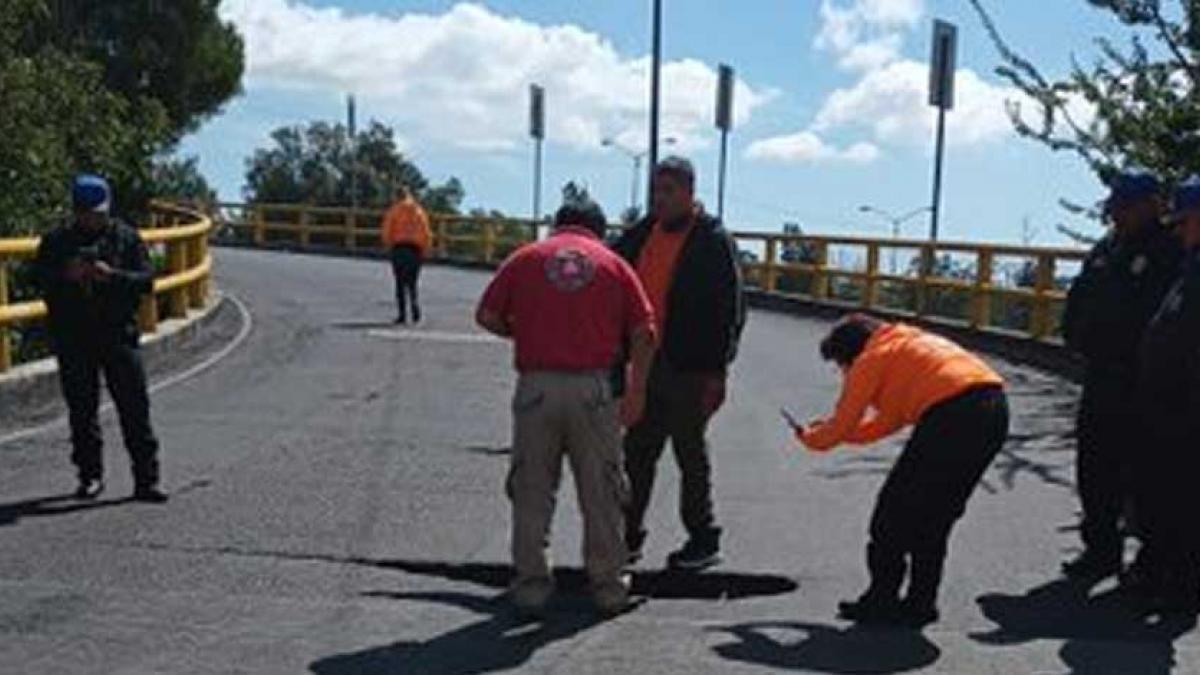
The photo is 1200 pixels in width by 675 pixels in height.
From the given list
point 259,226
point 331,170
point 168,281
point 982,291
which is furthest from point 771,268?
point 331,170

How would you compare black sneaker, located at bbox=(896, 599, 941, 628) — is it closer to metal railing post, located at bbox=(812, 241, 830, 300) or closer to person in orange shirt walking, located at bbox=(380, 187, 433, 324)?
person in orange shirt walking, located at bbox=(380, 187, 433, 324)

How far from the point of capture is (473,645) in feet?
22.0

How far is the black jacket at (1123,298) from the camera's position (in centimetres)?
810

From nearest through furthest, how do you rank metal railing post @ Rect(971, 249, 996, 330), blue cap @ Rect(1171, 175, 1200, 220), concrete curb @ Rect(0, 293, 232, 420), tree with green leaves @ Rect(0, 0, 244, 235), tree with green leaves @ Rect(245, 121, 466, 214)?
blue cap @ Rect(1171, 175, 1200, 220) < concrete curb @ Rect(0, 293, 232, 420) < tree with green leaves @ Rect(0, 0, 244, 235) < metal railing post @ Rect(971, 249, 996, 330) < tree with green leaves @ Rect(245, 121, 466, 214)

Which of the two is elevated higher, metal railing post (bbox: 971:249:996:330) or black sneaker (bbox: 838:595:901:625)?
metal railing post (bbox: 971:249:996:330)

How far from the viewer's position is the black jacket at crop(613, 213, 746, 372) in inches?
317

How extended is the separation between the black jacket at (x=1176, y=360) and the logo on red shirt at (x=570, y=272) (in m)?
2.28

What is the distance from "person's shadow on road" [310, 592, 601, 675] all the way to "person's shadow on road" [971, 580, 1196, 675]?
5.23 feet

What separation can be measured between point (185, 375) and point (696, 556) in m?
8.09

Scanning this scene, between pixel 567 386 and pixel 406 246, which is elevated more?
pixel 406 246

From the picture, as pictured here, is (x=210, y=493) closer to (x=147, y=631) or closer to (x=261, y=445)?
(x=261, y=445)

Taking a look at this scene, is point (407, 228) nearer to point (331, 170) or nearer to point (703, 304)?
point (703, 304)

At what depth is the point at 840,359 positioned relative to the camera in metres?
7.40

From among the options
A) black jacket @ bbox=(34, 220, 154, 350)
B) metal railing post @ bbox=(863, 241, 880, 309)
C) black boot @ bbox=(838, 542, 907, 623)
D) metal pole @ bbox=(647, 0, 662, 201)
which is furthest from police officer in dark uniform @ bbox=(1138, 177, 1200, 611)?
metal pole @ bbox=(647, 0, 662, 201)
